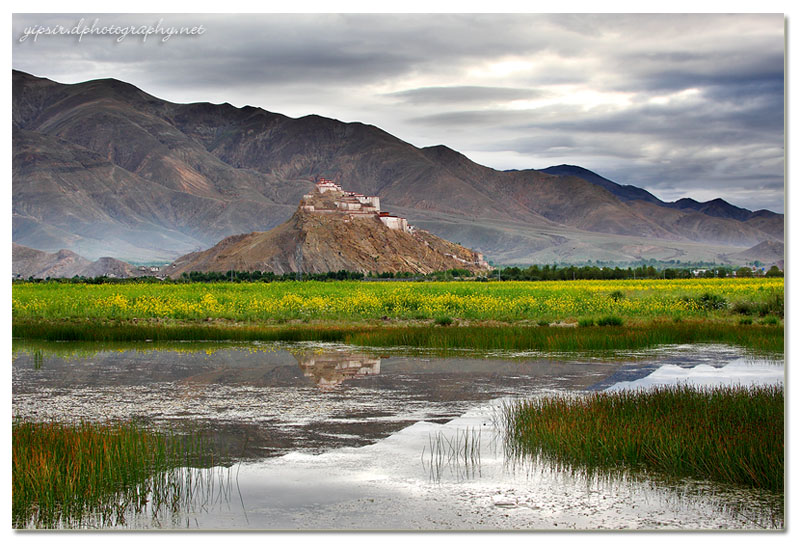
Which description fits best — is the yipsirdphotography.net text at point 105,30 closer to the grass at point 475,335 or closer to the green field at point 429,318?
the grass at point 475,335

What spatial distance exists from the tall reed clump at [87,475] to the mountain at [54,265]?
8101cm

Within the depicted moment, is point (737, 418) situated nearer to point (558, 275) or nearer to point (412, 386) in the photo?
point (412, 386)

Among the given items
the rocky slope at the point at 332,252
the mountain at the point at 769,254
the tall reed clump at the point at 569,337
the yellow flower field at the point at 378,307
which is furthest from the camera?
the rocky slope at the point at 332,252

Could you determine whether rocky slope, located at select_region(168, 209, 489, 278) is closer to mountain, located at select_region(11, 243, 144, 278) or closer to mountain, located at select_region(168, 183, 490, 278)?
mountain, located at select_region(168, 183, 490, 278)

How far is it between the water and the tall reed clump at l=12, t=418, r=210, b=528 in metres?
0.44

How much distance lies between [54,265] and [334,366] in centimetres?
8958

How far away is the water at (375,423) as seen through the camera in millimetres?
7344

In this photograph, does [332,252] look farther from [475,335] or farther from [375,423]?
[375,423]

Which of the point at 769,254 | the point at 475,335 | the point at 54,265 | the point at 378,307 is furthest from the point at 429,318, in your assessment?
the point at 54,265

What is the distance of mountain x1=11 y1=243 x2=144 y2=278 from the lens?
9069 centimetres

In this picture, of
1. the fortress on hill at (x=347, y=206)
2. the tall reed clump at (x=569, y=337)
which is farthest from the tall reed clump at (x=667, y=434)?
the fortress on hill at (x=347, y=206)

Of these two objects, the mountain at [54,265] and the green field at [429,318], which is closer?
the green field at [429,318]

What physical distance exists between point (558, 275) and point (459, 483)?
6624 centimetres

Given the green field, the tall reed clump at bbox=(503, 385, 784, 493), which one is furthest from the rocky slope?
the tall reed clump at bbox=(503, 385, 784, 493)
